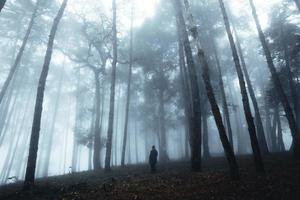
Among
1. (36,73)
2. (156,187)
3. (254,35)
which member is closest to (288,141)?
(254,35)

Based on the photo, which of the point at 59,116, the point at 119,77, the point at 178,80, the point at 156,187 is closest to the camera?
the point at 156,187

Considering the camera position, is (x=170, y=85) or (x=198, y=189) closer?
(x=198, y=189)

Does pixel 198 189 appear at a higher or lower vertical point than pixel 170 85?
lower

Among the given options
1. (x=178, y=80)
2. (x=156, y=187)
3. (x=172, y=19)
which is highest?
(x=172, y=19)

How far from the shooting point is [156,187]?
31.5 ft

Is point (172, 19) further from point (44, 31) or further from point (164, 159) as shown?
point (164, 159)

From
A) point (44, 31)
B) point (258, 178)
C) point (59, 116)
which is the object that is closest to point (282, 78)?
point (258, 178)

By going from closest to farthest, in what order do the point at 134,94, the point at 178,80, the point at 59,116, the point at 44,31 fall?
the point at 44,31 → the point at 178,80 → the point at 134,94 → the point at 59,116

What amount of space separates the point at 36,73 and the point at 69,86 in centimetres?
640

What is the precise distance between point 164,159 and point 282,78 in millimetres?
15014

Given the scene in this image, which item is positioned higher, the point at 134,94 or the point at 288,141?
the point at 134,94

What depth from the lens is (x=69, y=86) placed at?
41.0 meters

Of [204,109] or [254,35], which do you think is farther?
[254,35]

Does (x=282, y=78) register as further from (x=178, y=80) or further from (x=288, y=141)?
A: (x=288, y=141)
